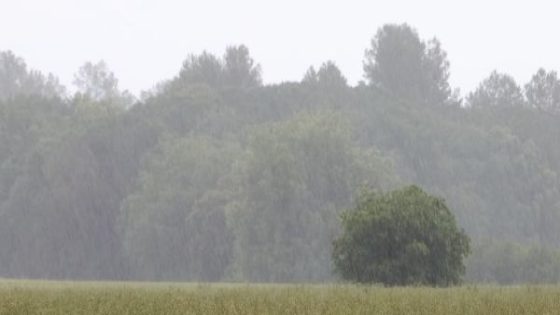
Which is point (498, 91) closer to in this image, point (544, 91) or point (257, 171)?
point (544, 91)

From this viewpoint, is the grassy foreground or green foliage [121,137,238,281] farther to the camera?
green foliage [121,137,238,281]

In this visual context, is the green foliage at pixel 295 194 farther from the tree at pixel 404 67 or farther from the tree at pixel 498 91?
the tree at pixel 498 91

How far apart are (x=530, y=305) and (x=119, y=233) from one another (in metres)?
77.4

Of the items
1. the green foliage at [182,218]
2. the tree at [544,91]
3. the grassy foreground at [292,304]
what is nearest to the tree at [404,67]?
the tree at [544,91]

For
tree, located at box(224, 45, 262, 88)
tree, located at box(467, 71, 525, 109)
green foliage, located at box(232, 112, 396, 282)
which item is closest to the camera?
green foliage, located at box(232, 112, 396, 282)

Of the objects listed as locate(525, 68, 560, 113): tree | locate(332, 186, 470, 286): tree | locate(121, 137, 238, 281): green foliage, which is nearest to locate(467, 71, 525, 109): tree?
locate(525, 68, 560, 113): tree

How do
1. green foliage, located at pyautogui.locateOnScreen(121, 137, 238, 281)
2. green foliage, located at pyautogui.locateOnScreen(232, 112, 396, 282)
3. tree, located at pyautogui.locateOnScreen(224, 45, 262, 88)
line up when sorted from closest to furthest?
green foliage, located at pyautogui.locateOnScreen(232, 112, 396, 282) → green foliage, located at pyautogui.locateOnScreen(121, 137, 238, 281) → tree, located at pyautogui.locateOnScreen(224, 45, 262, 88)

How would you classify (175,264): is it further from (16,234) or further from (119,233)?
(16,234)

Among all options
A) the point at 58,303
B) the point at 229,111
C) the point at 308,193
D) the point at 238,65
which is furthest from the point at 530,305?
the point at 238,65

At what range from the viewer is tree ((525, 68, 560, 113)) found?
139 metres

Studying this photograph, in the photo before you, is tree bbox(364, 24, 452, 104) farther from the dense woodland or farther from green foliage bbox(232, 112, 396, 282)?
green foliage bbox(232, 112, 396, 282)

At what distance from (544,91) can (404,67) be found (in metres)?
20.0

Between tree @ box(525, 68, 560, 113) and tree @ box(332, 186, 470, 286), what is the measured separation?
103297 mm

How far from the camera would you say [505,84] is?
153 metres
